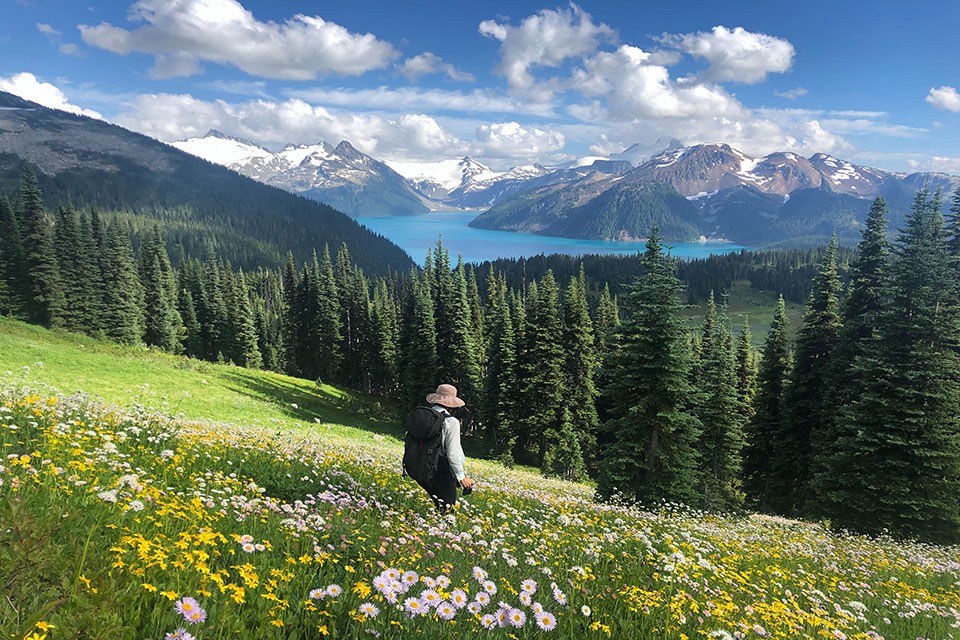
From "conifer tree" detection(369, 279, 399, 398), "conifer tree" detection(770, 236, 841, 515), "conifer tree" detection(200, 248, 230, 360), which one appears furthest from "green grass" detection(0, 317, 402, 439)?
"conifer tree" detection(770, 236, 841, 515)

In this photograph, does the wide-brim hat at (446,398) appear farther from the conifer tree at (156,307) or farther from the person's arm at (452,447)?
the conifer tree at (156,307)

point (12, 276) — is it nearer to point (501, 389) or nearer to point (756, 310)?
point (501, 389)

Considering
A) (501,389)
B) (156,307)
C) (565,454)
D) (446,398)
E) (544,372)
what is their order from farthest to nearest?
(156,307) < (501,389) < (544,372) < (565,454) < (446,398)

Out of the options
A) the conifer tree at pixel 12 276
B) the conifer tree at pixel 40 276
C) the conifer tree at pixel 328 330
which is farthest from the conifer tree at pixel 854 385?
the conifer tree at pixel 12 276

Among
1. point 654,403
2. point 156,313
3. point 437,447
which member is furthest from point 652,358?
point 156,313

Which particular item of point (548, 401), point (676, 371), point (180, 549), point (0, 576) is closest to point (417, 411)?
point (180, 549)

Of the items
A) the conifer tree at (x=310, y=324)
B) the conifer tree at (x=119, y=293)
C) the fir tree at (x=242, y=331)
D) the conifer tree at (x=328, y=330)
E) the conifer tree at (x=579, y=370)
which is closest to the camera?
the conifer tree at (x=579, y=370)

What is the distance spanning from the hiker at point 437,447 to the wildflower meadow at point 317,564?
0.44m

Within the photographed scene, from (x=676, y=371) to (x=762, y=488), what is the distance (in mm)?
22718

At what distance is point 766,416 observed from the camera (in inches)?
1264

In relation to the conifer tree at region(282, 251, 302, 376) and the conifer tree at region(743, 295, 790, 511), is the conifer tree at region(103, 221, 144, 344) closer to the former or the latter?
the conifer tree at region(282, 251, 302, 376)

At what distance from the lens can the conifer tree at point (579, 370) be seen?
131 feet

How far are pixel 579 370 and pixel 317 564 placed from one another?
37.7 meters

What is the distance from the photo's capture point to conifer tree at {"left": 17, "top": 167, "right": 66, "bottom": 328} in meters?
47.6
